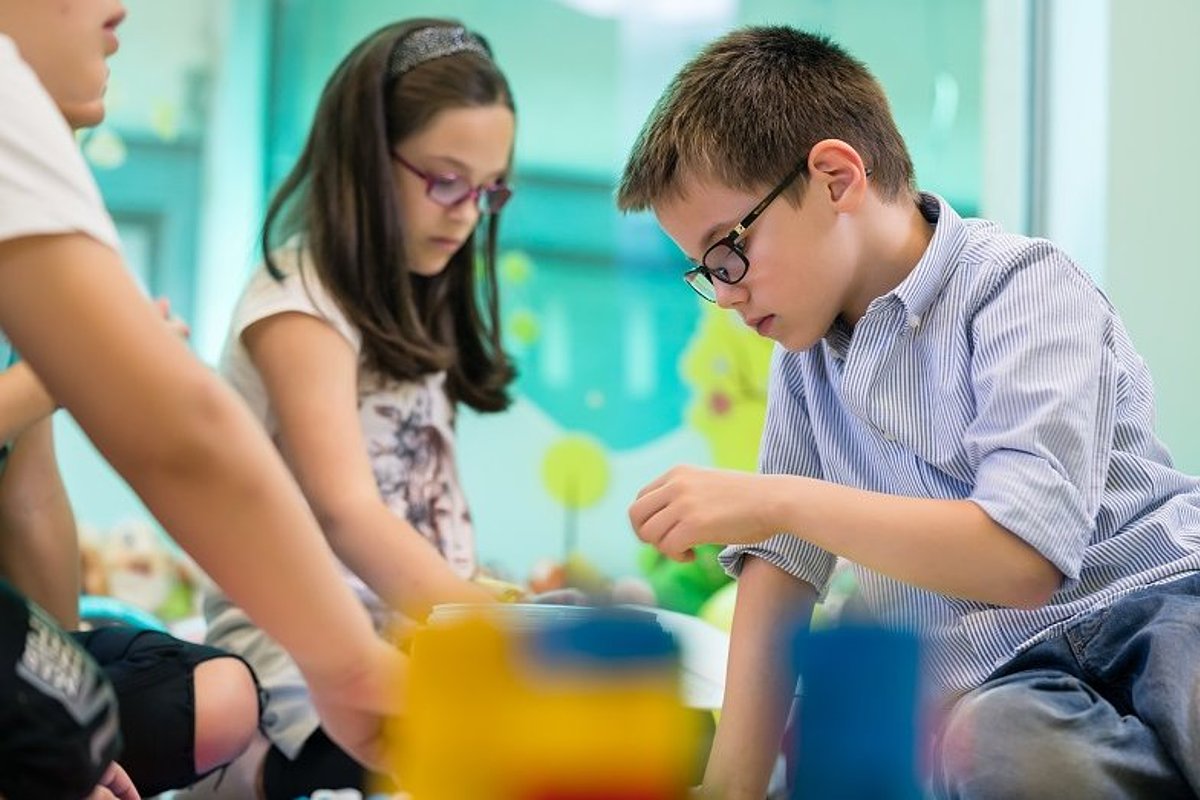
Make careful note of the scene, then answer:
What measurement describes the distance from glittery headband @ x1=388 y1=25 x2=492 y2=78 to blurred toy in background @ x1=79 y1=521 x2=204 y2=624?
98 centimetres

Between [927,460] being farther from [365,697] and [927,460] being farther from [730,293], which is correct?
[365,697]

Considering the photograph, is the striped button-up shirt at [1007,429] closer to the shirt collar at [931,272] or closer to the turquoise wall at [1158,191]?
the shirt collar at [931,272]

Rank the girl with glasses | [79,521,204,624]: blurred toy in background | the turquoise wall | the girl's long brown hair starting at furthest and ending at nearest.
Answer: [79,521,204,624]: blurred toy in background → the turquoise wall → the girl's long brown hair → the girl with glasses

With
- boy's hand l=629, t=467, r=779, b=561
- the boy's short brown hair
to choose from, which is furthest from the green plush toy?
boy's hand l=629, t=467, r=779, b=561

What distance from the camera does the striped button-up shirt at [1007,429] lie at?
99 centimetres

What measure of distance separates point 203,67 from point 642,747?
205 cm

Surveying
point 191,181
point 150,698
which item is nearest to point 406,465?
point 150,698

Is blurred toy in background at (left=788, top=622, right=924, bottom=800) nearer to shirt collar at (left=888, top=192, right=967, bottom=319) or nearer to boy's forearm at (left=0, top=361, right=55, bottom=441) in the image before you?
shirt collar at (left=888, top=192, right=967, bottom=319)

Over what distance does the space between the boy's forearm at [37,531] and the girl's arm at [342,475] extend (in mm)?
226

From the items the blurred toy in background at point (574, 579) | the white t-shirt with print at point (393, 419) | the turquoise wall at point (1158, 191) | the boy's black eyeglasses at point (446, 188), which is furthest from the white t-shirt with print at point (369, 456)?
the turquoise wall at point (1158, 191)

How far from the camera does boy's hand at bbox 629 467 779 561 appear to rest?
0.97 m

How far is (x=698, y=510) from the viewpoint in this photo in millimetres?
967

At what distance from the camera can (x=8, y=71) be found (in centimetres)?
72

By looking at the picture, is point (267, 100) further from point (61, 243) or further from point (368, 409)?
point (61, 243)
